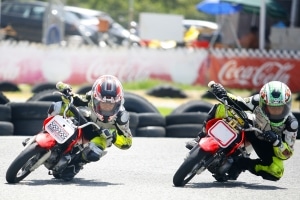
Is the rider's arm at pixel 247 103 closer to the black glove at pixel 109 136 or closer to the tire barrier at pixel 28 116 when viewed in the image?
the black glove at pixel 109 136

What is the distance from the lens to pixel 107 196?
8648 mm

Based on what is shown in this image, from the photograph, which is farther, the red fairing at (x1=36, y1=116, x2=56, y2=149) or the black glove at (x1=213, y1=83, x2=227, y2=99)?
the black glove at (x1=213, y1=83, x2=227, y2=99)

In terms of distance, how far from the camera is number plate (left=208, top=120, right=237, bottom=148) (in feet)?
30.6

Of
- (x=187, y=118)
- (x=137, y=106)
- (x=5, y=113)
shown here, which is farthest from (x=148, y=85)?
(x=5, y=113)

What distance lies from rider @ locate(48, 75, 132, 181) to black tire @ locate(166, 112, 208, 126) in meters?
4.20

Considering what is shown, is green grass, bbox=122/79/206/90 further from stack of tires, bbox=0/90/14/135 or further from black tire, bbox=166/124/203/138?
stack of tires, bbox=0/90/14/135

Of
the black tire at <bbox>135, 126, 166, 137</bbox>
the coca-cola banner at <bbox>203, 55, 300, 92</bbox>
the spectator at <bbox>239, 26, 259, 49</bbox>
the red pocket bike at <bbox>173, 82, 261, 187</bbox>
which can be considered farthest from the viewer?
the spectator at <bbox>239, 26, 259, 49</bbox>

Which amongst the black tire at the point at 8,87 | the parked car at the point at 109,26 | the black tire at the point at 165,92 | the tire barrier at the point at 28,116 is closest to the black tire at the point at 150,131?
the tire barrier at the point at 28,116

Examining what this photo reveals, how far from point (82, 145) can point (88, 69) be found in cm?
1426

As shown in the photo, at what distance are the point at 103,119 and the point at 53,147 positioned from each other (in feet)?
2.17

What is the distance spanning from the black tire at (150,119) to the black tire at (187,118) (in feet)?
0.44

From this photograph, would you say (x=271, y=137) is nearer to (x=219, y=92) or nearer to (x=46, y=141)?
(x=219, y=92)

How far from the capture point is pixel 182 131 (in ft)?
46.5

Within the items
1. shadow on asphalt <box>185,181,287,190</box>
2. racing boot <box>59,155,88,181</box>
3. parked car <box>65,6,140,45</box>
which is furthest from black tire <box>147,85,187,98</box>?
racing boot <box>59,155,88,181</box>
